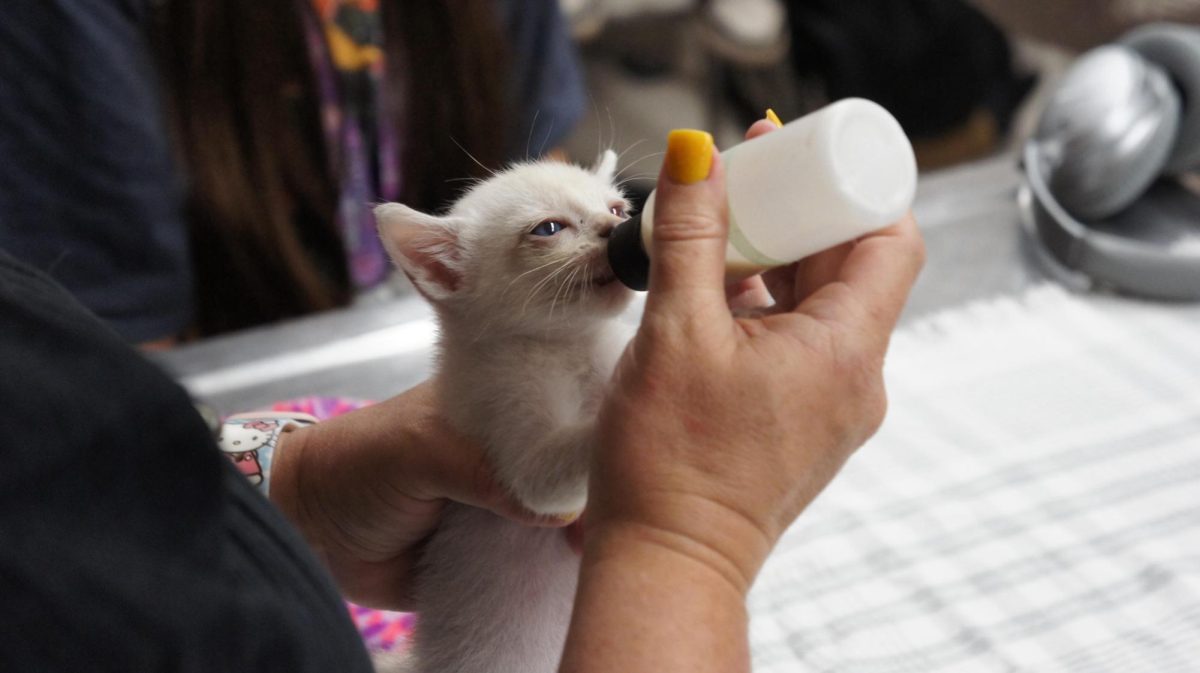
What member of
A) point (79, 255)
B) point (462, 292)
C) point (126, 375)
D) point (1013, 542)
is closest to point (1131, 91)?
point (1013, 542)

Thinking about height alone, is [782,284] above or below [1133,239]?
above

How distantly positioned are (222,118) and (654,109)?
1.05 m

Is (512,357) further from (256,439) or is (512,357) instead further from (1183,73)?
(1183,73)

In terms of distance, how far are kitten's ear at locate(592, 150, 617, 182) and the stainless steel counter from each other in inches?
12.5

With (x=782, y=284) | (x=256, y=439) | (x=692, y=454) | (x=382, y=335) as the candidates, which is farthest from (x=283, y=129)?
(x=692, y=454)

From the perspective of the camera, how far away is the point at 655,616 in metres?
0.40

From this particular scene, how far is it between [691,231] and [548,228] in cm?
22

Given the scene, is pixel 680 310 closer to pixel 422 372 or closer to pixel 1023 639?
pixel 1023 639

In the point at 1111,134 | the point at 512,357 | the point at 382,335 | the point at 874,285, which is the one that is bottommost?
the point at 382,335

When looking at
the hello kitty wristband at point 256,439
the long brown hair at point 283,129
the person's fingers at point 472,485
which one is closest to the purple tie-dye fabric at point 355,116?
the long brown hair at point 283,129

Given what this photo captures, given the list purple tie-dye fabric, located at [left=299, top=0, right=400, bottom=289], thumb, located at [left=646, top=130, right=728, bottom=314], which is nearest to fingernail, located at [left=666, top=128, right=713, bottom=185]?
thumb, located at [left=646, top=130, right=728, bottom=314]

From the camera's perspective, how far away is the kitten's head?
1.95 ft

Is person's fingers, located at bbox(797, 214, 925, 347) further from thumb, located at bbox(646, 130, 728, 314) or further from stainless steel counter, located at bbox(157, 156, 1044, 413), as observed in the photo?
stainless steel counter, located at bbox(157, 156, 1044, 413)

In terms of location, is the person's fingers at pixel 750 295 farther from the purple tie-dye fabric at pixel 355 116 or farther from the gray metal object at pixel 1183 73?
the purple tie-dye fabric at pixel 355 116
